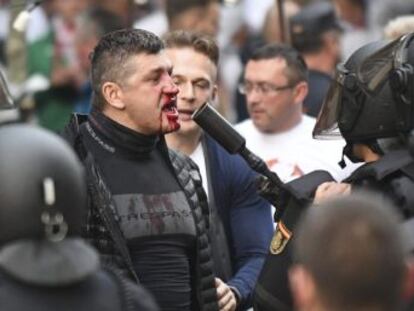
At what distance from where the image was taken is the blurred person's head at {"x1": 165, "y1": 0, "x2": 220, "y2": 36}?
1084 centimetres

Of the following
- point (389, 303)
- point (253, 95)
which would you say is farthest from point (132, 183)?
point (253, 95)

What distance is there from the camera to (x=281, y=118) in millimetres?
8898

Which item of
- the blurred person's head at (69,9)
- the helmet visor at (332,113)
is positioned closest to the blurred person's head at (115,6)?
the blurred person's head at (69,9)

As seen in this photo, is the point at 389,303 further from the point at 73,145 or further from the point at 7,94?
the point at 7,94

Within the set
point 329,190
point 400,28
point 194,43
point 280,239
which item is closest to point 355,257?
point 329,190

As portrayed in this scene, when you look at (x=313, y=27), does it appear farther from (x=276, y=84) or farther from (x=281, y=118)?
(x=281, y=118)

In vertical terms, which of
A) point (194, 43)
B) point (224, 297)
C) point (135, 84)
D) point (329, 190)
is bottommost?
point (224, 297)

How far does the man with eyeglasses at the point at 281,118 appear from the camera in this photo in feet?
27.2

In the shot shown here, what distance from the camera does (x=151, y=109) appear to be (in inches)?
254

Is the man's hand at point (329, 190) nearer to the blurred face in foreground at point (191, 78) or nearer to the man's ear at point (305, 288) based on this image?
the man's ear at point (305, 288)

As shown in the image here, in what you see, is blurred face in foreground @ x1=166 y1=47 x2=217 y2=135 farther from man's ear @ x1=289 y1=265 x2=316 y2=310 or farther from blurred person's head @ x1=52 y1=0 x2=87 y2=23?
blurred person's head @ x1=52 y1=0 x2=87 y2=23

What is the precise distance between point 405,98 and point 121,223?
4.07 ft

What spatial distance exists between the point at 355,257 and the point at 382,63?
82.4 inches

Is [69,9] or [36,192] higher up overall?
[36,192]
